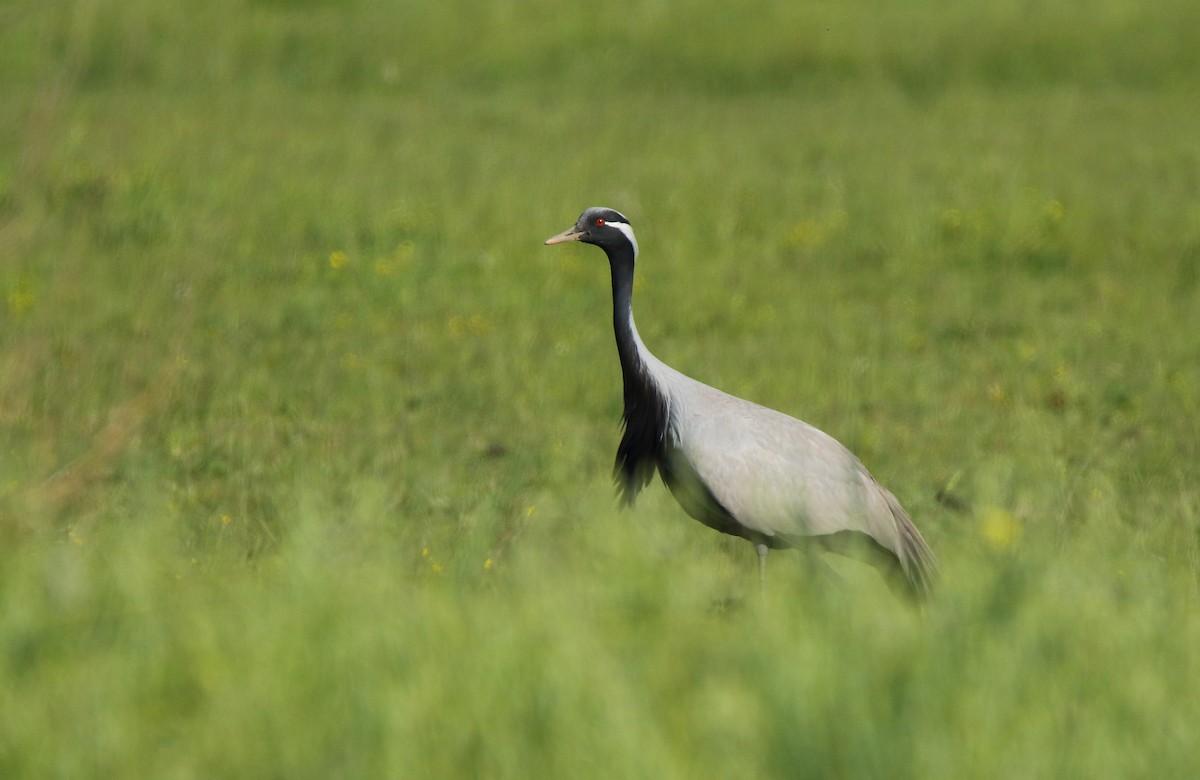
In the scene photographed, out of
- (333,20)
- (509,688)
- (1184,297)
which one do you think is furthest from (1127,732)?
(333,20)

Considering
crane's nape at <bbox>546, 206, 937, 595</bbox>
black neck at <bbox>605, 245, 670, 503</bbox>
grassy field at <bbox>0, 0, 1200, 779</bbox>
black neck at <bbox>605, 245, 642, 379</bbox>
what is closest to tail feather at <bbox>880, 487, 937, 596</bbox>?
crane's nape at <bbox>546, 206, 937, 595</bbox>

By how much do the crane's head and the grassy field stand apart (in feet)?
3.49

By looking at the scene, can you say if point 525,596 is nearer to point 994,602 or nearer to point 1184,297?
point 994,602

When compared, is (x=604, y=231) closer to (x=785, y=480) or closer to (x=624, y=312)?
(x=624, y=312)

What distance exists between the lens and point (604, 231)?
21.7ft

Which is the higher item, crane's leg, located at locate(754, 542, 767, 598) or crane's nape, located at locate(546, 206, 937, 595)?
crane's nape, located at locate(546, 206, 937, 595)

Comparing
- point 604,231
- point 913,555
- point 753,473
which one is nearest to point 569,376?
point 604,231

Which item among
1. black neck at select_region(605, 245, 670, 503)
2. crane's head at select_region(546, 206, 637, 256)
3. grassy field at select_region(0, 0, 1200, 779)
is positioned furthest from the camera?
crane's head at select_region(546, 206, 637, 256)

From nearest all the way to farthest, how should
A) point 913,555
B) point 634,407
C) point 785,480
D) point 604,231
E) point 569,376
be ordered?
1. point 913,555
2. point 785,480
3. point 634,407
4. point 604,231
5. point 569,376

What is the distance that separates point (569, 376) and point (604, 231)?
279 centimetres

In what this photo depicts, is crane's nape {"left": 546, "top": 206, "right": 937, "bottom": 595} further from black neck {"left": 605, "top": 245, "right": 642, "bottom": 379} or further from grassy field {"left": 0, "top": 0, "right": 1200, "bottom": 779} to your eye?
grassy field {"left": 0, "top": 0, "right": 1200, "bottom": 779}

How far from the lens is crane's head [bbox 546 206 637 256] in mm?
6586

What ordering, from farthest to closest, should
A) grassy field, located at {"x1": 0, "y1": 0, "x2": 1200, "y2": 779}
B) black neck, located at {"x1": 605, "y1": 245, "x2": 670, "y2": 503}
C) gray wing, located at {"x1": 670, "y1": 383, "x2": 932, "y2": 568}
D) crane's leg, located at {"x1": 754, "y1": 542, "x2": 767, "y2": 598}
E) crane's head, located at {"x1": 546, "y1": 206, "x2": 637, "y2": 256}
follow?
crane's head, located at {"x1": 546, "y1": 206, "x2": 637, "y2": 256}, black neck, located at {"x1": 605, "y1": 245, "x2": 670, "y2": 503}, gray wing, located at {"x1": 670, "y1": 383, "x2": 932, "y2": 568}, crane's leg, located at {"x1": 754, "y1": 542, "x2": 767, "y2": 598}, grassy field, located at {"x1": 0, "y1": 0, "x2": 1200, "y2": 779}

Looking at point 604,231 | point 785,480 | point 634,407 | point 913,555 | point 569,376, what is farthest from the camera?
point 569,376
